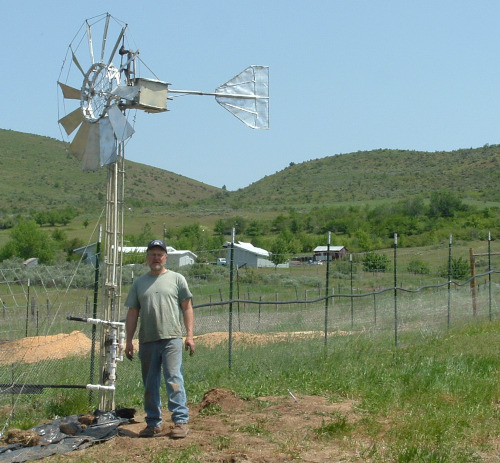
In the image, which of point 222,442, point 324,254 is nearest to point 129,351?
point 222,442

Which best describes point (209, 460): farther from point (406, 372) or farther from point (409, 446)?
point (406, 372)

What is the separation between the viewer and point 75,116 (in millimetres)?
8180

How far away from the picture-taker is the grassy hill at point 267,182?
264ft

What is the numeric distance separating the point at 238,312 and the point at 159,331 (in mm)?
5629

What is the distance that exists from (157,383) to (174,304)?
2.52 feet

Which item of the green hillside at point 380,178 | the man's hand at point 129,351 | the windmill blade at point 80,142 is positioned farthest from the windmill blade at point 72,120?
the green hillside at point 380,178

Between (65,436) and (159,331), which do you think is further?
(159,331)

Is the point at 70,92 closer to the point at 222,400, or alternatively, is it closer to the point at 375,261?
the point at 222,400

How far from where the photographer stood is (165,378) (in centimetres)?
703

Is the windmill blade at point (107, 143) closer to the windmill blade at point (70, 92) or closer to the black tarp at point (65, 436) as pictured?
the windmill blade at point (70, 92)

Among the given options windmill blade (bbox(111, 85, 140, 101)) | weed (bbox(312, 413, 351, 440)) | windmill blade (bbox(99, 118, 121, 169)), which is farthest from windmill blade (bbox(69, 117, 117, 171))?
weed (bbox(312, 413, 351, 440))

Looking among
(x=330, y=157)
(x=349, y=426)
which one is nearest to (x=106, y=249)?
(x=349, y=426)

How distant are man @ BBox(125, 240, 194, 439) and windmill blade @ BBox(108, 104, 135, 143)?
119cm

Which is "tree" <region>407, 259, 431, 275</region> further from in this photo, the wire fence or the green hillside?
the green hillside
